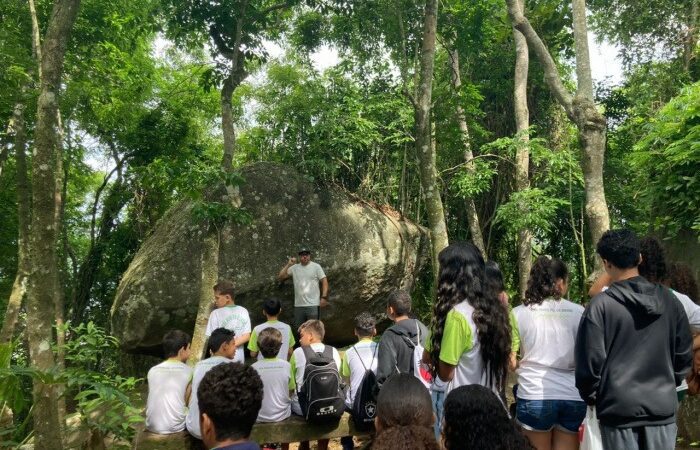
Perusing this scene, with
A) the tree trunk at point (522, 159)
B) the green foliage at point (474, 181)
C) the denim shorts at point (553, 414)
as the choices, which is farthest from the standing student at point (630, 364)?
the tree trunk at point (522, 159)

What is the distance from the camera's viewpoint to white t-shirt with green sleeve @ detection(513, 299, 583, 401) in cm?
329

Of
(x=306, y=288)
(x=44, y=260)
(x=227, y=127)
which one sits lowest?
(x=306, y=288)

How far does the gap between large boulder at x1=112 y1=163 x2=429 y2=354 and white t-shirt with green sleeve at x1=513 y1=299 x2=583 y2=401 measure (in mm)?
5509

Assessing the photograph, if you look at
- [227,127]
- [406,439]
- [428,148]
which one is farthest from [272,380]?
[428,148]

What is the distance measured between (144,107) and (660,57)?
12.0m

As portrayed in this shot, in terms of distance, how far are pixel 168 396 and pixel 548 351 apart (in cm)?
323

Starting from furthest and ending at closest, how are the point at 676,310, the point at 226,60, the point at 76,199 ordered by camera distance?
1. the point at 76,199
2. the point at 226,60
3. the point at 676,310

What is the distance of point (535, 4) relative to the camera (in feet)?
40.3

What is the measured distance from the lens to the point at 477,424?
1.98m

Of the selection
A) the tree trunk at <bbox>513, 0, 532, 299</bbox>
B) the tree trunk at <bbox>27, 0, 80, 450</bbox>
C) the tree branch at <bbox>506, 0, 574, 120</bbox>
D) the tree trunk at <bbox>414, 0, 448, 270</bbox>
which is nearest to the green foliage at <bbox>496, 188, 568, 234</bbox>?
the tree trunk at <bbox>513, 0, 532, 299</bbox>

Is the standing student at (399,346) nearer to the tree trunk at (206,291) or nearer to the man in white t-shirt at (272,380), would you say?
the man in white t-shirt at (272,380)

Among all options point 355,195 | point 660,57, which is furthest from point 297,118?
point 660,57

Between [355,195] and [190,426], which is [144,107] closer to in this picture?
[355,195]

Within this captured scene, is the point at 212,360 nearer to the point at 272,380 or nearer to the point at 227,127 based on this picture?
the point at 272,380
